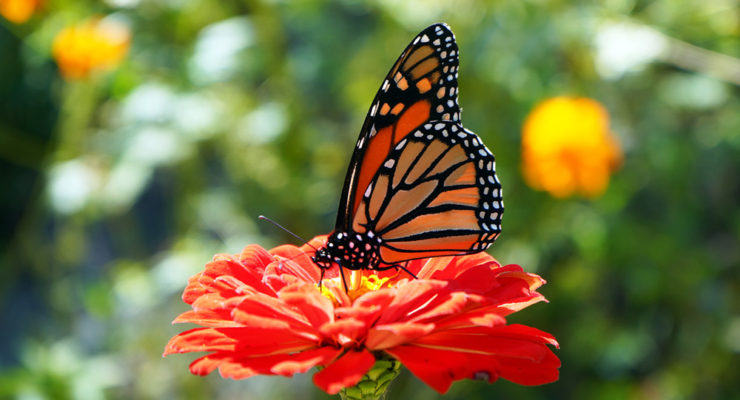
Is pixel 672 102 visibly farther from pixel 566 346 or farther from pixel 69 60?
pixel 69 60

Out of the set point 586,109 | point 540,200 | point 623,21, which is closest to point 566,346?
point 540,200

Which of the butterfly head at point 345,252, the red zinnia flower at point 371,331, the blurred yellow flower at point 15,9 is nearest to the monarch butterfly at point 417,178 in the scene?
the butterfly head at point 345,252

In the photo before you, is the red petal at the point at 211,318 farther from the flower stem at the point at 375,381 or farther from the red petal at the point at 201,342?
the flower stem at the point at 375,381

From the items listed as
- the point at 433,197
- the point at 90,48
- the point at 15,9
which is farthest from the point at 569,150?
the point at 15,9

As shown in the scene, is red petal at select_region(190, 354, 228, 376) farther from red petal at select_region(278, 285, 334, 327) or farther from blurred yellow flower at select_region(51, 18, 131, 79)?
blurred yellow flower at select_region(51, 18, 131, 79)

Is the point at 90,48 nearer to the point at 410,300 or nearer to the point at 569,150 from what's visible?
the point at 569,150

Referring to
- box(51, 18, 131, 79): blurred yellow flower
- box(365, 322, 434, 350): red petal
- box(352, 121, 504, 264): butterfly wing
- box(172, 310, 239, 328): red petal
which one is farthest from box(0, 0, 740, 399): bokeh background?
box(365, 322, 434, 350): red petal
